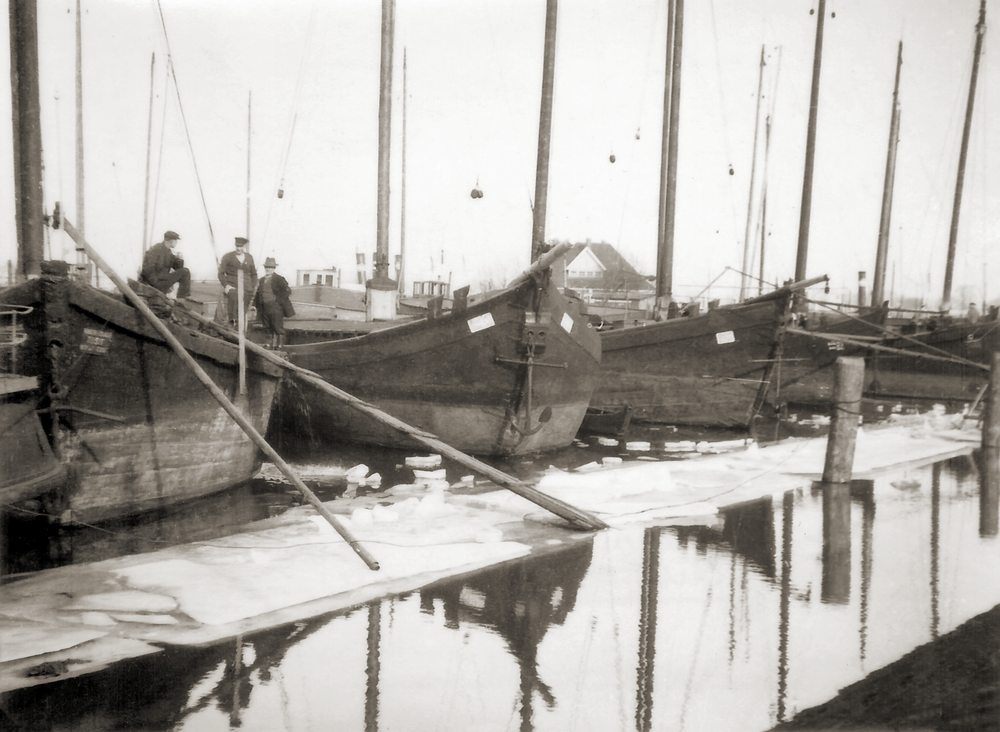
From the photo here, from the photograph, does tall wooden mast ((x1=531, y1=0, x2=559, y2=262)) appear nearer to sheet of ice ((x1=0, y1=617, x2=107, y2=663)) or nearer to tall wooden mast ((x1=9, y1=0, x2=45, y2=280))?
tall wooden mast ((x1=9, y1=0, x2=45, y2=280))

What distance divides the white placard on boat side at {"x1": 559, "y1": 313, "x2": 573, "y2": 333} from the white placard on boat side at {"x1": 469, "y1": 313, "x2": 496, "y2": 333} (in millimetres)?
955

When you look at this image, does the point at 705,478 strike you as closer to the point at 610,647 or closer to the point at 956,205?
the point at 610,647

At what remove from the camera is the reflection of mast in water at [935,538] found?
13.4ft

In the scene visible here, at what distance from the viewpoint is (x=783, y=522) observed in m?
6.02

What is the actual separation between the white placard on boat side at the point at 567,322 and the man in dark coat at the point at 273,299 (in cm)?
393

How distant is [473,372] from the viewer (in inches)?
367

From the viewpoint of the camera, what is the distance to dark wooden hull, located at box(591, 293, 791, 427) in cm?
1245

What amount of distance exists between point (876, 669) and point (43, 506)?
5542mm

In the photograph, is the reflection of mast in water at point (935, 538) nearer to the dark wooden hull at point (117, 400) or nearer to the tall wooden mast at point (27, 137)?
the dark wooden hull at point (117, 400)

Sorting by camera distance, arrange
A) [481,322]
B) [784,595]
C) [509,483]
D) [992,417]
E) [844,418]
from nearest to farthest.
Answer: [784,595], [509,483], [844,418], [481,322], [992,417]

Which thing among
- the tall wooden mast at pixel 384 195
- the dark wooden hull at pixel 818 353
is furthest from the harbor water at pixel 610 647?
the dark wooden hull at pixel 818 353

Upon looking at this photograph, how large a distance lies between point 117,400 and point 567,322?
525 centimetres

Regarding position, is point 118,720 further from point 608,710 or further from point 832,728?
point 832,728

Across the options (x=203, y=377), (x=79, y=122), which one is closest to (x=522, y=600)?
(x=203, y=377)
